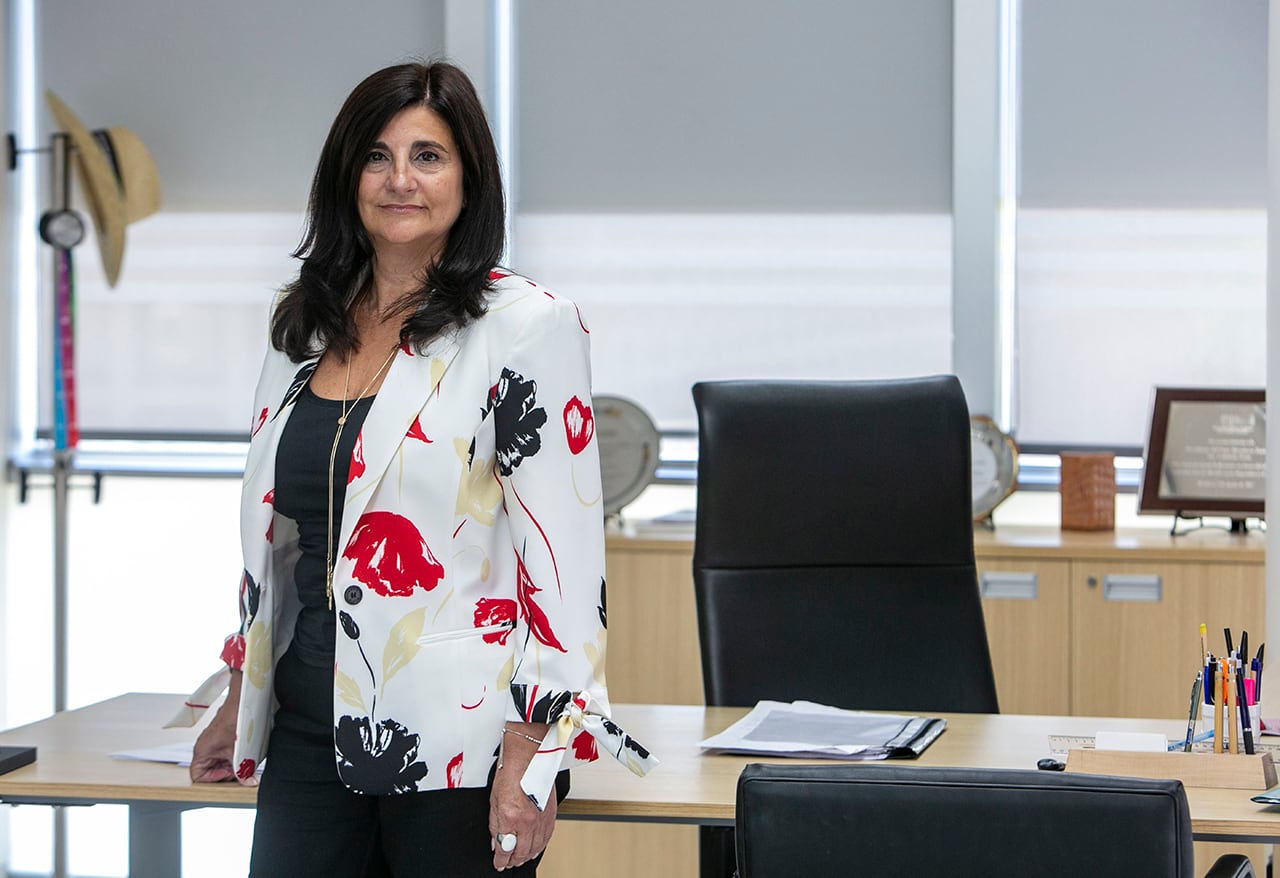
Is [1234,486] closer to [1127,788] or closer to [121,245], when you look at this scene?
[1127,788]

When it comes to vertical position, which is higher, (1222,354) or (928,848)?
(1222,354)

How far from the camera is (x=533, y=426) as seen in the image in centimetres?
151

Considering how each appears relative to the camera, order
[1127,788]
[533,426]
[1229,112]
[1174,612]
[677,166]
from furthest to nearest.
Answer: [677,166], [1229,112], [1174,612], [533,426], [1127,788]

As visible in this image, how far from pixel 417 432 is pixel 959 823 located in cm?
71

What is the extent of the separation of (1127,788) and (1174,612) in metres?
2.22

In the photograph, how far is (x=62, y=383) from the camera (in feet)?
12.5

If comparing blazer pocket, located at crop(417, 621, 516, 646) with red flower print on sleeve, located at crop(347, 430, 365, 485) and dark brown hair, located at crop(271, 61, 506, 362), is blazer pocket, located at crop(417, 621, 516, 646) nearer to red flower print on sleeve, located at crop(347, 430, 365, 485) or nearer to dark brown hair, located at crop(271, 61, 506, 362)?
red flower print on sleeve, located at crop(347, 430, 365, 485)

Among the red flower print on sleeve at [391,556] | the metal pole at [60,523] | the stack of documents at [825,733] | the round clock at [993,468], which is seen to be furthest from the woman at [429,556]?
the metal pole at [60,523]

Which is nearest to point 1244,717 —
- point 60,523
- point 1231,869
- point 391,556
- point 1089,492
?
point 1231,869

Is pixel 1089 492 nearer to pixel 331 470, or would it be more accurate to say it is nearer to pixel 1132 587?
pixel 1132 587

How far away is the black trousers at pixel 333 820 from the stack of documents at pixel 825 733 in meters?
0.43

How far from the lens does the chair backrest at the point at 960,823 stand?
1073mm

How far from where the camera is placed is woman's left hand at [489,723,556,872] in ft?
4.81

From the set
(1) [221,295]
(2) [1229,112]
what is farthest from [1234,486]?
(1) [221,295]
